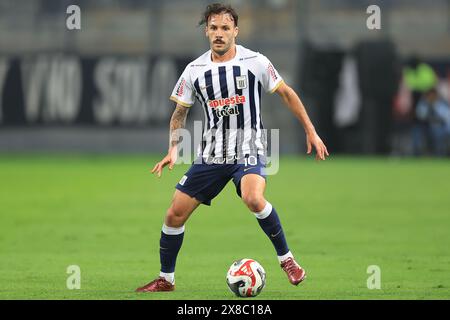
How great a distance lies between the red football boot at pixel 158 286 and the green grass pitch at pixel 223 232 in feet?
0.30

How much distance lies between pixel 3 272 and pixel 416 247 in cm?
415

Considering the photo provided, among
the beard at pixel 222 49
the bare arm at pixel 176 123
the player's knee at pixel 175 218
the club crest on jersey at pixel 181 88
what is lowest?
the player's knee at pixel 175 218

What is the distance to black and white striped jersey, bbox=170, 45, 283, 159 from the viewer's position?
8.88m

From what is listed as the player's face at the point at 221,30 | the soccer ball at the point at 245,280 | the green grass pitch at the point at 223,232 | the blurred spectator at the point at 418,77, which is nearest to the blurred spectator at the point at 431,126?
the blurred spectator at the point at 418,77

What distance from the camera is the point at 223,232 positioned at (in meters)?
13.2

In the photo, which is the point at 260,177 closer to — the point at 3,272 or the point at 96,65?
the point at 3,272

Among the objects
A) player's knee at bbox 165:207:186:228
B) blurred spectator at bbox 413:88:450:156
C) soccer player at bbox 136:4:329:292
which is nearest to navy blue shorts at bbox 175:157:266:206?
soccer player at bbox 136:4:329:292

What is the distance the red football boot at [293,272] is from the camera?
8742mm

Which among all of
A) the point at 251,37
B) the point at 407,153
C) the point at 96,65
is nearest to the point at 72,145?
the point at 96,65

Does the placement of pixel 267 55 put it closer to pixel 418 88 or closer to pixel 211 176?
pixel 418 88

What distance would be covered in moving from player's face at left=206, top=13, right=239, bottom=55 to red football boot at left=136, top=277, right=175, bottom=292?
1765 mm

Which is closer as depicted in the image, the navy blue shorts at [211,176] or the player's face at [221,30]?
the player's face at [221,30]

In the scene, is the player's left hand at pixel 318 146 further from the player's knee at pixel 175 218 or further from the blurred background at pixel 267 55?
the blurred background at pixel 267 55

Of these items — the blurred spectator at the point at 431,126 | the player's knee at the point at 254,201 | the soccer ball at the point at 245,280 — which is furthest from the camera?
the blurred spectator at the point at 431,126
